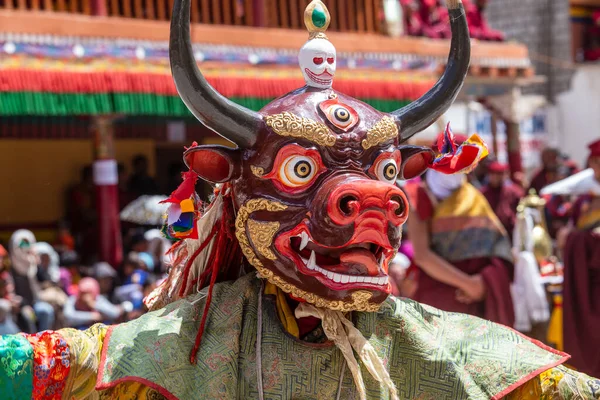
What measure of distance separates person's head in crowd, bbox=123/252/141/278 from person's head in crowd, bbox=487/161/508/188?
295 centimetres

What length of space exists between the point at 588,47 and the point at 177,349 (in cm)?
1727

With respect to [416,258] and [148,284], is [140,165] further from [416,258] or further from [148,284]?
[416,258]

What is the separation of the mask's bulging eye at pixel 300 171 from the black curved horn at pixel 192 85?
177mm

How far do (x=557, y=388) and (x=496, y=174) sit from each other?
16.1 feet

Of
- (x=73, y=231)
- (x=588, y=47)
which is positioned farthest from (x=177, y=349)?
(x=588, y=47)

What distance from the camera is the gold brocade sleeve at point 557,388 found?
288 cm

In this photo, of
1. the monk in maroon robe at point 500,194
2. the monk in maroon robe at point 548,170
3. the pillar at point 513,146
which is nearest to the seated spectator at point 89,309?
the monk in maroon robe at point 500,194

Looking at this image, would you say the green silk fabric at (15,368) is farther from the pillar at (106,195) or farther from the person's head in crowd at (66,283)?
the pillar at (106,195)

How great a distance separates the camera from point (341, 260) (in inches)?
107

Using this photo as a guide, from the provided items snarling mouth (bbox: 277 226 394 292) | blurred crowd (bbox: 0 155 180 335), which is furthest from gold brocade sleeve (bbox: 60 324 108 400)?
blurred crowd (bbox: 0 155 180 335)

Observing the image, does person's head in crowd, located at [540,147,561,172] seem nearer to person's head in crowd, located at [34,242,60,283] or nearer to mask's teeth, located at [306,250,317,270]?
person's head in crowd, located at [34,242,60,283]

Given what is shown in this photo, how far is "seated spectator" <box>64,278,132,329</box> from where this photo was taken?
7.47 metres

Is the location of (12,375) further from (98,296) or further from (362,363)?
(98,296)

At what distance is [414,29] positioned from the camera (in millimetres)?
10742
